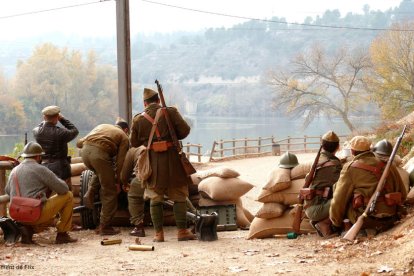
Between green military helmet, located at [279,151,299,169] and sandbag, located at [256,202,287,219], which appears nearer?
sandbag, located at [256,202,287,219]

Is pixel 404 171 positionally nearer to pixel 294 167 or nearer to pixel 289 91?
pixel 294 167

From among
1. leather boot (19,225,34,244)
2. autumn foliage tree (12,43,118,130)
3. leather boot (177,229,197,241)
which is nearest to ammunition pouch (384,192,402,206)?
leather boot (177,229,197,241)

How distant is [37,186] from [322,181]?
3.05 m

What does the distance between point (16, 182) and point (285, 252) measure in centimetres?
298

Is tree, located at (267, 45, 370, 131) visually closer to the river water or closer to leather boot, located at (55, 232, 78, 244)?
the river water

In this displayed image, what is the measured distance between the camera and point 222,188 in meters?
10.6

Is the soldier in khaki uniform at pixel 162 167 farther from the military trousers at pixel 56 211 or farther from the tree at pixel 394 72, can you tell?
the tree at pixel 394 72

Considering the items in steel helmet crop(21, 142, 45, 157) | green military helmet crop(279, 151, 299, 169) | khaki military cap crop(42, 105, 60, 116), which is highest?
khaki military cap crop(42, 105, 60, 116)

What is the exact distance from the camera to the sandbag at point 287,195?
8.76 m

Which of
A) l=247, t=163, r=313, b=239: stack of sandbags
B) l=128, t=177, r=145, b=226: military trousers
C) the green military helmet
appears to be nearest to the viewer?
l=247, t=163, r=313, b=239: stack of sandbags

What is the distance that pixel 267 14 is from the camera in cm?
13488

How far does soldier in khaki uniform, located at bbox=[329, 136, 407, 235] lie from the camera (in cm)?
759

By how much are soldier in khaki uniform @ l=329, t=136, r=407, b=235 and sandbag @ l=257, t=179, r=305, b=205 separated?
1051 millimetres

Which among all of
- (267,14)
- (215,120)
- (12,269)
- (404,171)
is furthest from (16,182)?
(267,14)
